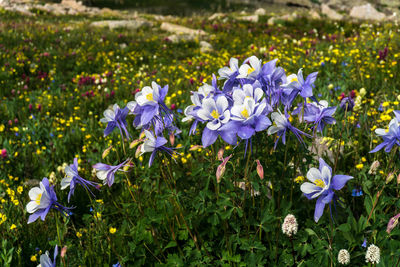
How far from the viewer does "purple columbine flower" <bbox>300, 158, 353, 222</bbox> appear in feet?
4.63

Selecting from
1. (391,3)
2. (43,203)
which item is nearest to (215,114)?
(43,203)

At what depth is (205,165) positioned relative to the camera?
6.97ft

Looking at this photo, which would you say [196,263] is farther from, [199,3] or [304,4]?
[304,4]

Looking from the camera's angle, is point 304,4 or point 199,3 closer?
point 199,3

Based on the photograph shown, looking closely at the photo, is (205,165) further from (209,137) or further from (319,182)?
(319,182)

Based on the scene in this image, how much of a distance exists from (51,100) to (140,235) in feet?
13.7

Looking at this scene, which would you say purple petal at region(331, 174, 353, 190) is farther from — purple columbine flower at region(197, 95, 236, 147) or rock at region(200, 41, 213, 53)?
rock at region(200, 41, 213, 53)

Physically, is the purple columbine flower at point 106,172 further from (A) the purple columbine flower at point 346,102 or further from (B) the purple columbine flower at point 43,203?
(A) the purple columbine flower at point 346,102

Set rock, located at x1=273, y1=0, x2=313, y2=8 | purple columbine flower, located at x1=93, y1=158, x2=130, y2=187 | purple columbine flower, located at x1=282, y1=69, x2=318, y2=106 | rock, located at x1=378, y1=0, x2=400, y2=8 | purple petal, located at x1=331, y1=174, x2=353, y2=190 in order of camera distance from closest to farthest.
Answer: purple petal, located at x1=331, y1=174, x2=353, y2=190
purple columbine flower, located at x1=282, y1=69, x2=318, y2=106
purple columbine flower, located at x1=93, y1=158, x2=130, y2=187
rock, located at x1=378, y1=0, x2=400, y2=8
rock, located at x1=273, y1=0, x2=313, y2=8

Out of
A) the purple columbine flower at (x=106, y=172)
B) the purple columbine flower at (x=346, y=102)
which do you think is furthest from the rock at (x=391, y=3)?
the purple columbine flower at (x=106, y=172)

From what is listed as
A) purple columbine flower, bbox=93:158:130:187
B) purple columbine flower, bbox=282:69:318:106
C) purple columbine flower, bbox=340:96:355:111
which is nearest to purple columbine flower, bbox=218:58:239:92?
purple columbine flower, bbox=282:69:318:106

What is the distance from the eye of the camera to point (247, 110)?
1.49m

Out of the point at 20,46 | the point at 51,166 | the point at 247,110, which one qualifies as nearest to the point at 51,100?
the point at 51,166

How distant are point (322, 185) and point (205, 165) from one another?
822 mm
